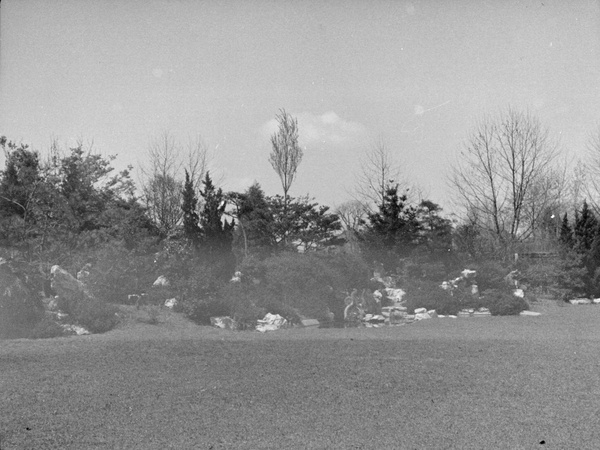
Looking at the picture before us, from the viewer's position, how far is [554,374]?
8.48 meters

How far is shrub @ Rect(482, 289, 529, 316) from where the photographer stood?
18.4m

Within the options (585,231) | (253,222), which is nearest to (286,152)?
(253,222)

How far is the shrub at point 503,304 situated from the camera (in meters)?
18.4

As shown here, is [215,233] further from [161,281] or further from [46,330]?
[46,330]

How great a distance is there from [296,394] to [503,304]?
13.0 m

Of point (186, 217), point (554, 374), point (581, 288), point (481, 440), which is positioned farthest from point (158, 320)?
point (581, 288)

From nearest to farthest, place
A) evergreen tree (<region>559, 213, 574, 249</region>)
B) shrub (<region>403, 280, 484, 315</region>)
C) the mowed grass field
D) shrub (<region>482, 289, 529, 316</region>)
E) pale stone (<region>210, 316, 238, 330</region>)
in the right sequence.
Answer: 1. the mowed grass field
2. pale stone (<region>210, 316, 238, 330</region>)
3. shrub (<region>482, 289, 529, 316</region>)
4. shrub (<region>403, 280, 484, 315</region>)
5. evergreen tree (<region>559, 213, 574, 249</region>)

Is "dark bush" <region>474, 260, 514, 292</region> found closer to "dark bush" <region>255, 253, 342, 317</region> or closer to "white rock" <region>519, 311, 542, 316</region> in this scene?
"white rock" <region>519, 311, 542, 316</region>

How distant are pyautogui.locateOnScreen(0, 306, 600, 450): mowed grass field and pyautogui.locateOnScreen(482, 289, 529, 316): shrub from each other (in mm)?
6639

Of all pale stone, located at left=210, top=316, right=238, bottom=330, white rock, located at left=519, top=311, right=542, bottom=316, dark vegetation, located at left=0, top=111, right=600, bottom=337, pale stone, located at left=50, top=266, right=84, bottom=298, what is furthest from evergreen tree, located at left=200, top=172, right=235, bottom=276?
white rock, located at left=519, top=311, right=542, bottom=316

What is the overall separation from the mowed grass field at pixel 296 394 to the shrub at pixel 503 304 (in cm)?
664

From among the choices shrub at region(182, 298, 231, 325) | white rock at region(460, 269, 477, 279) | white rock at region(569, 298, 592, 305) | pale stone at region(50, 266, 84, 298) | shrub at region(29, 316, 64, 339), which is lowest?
shrub at region(29, 316, 64, 339)

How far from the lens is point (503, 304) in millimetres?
18500

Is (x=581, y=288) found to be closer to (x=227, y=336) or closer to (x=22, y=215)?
(x=227, y=336)
